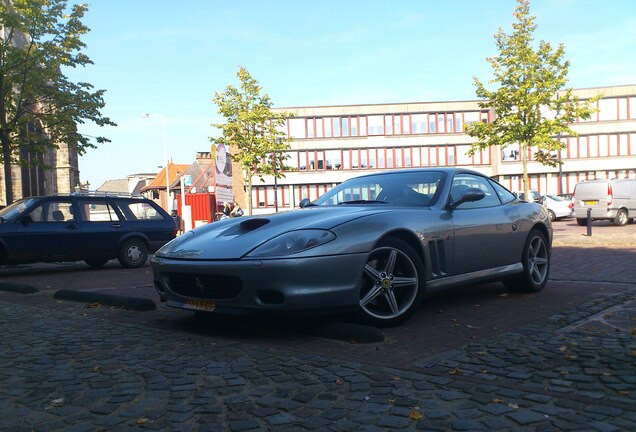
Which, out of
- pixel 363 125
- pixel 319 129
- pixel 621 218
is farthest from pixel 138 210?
pixel 363 125

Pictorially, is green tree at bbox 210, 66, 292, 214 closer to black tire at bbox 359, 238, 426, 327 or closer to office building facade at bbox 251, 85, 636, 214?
office building facade at bbox 251, 85, 636, 214

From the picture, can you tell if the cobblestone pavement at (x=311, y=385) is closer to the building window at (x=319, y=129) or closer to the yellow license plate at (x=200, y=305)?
the yellow license plate at (x=200, y=305)

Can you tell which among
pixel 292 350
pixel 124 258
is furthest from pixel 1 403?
pixel 124 258

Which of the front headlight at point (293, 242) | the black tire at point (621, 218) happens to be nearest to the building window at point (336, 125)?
the black tire at point (621, 218)

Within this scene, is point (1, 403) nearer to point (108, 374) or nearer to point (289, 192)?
point (108, 374)

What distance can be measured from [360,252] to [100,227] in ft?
28.4

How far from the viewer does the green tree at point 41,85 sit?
17.4 metres

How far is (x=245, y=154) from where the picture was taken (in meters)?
37.5

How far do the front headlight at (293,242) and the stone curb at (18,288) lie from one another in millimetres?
5208

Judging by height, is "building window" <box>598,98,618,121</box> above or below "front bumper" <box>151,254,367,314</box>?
above

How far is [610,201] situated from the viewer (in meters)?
22.4

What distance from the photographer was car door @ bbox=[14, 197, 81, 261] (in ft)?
34.9

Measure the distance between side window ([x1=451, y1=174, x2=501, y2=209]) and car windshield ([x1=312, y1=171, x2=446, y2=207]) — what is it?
0.58ft

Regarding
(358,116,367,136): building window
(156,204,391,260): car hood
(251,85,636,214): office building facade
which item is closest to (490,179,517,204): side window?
(156,204,391,260): car hood
